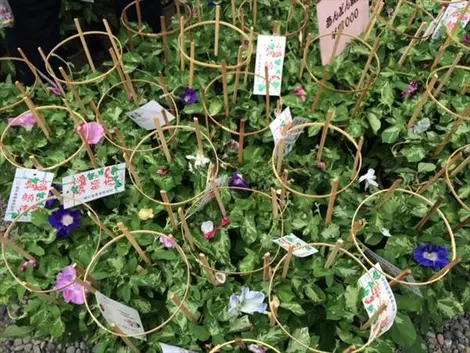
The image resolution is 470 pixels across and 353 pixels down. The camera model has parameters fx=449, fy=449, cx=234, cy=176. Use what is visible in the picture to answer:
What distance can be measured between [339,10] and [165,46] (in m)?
0.59

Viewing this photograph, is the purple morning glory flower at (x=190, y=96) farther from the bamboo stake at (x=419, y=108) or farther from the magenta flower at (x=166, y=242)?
the bamboo stake at (x=419, y=108)

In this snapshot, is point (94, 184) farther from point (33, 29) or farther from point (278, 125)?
point (33, 29)

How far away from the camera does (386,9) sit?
1733 mm

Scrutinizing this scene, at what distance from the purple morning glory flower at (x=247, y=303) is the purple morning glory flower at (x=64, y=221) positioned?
1.48ft

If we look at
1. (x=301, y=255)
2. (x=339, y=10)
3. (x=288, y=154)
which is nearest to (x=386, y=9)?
(x=339, y=10)

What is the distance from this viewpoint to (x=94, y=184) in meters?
1.19

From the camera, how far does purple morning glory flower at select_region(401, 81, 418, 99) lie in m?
1.43

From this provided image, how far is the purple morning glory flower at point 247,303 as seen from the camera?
1021 mm

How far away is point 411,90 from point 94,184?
39.8 inches

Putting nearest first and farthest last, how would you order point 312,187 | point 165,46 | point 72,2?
point 312,187 → point 165,46 → point 72,2

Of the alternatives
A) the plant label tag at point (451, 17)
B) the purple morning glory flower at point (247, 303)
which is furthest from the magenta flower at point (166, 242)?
the plant label tag at point (451, 17)

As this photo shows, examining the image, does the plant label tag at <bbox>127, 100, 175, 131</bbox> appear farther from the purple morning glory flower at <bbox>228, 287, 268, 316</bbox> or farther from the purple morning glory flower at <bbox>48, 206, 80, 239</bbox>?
the purple morning glory flower at <bbox>228, 287, 268, 316</bbox>

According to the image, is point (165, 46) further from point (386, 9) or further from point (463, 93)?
point (463, 93)

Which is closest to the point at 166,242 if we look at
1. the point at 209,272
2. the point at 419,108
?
the point at 209,272
